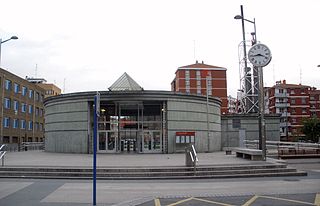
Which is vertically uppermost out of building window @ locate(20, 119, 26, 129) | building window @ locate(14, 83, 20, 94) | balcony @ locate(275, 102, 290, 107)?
building window @ locate(14, 83, 20, 94)

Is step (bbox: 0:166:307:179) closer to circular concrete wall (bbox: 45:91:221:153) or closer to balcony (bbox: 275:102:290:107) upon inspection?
circular concrete wall (bbox: 45:91:221:153)

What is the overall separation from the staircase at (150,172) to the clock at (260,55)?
21.4ft

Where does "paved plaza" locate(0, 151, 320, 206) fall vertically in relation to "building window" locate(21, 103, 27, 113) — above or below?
below

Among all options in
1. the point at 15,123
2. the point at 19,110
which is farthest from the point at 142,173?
the point at 19,110

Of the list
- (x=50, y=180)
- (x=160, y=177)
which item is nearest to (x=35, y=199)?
(x=50, y=180)

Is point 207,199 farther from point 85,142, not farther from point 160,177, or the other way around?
point 85,142

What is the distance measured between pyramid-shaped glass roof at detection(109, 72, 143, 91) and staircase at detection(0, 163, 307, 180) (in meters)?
17.3

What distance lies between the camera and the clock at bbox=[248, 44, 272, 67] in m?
20.5

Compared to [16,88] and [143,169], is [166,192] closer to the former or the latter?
[143,169]

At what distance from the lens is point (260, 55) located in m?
20.6

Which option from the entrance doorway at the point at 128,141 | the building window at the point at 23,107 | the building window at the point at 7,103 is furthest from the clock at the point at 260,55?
the building window at the point at 23,107

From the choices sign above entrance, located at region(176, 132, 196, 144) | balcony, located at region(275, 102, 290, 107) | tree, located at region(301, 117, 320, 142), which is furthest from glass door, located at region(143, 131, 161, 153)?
balcony, located at region(275, 102, 290, 107)

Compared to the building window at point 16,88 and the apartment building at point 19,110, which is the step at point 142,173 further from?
the building window at point 16,88

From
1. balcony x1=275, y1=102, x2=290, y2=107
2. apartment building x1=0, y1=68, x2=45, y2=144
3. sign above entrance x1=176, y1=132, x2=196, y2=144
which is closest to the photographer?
sign above entrance x1=176, y1=132, x2=196, y2=144
